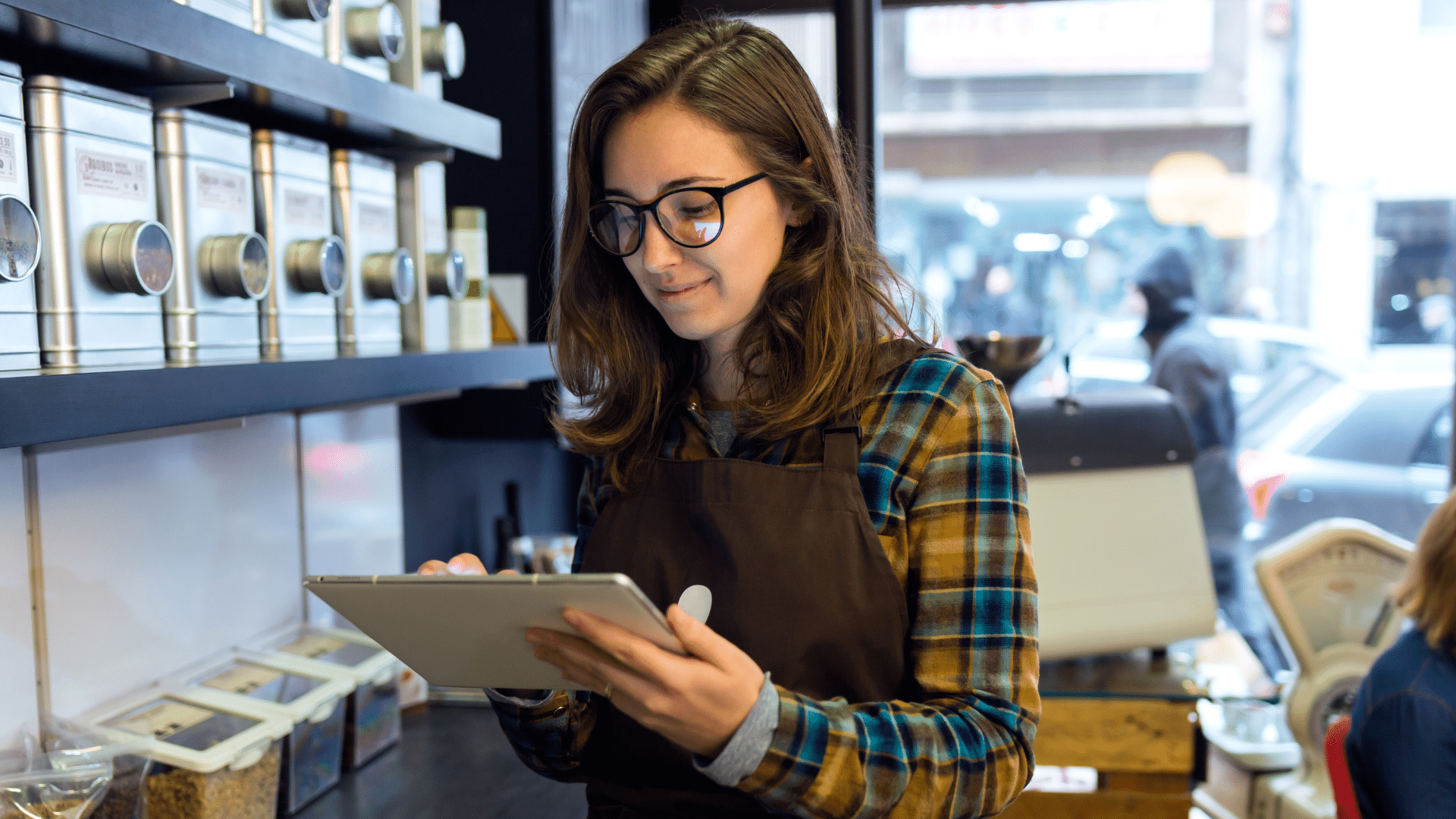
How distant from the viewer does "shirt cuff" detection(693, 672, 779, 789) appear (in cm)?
90

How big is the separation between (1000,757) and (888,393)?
1.19 ft

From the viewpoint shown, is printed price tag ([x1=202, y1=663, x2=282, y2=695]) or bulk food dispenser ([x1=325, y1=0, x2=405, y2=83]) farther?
printed price tag ([x1=202, y1=663, x2=282, y2=695])

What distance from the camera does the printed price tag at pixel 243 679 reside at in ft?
5.07

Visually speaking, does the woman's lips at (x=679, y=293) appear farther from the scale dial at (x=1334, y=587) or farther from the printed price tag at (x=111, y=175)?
the scale dial at (x=1334, y=587)

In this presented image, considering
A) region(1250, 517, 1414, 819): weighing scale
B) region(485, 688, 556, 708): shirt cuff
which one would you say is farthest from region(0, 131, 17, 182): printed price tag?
region(1250, 517, 1414, 819): weighing scale

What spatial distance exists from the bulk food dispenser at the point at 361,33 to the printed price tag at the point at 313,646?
89cm

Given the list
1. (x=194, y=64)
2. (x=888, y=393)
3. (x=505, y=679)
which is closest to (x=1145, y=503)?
(x=888, y=393)

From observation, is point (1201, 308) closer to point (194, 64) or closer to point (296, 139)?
point (296, 139)

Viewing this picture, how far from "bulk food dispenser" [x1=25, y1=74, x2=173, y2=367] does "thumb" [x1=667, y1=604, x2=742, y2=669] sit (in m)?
0.64

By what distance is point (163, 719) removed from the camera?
1.40 m

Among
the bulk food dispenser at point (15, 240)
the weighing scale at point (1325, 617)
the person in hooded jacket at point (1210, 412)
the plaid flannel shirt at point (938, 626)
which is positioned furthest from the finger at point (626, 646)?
the person in hooded jacket at point (1210, 412)

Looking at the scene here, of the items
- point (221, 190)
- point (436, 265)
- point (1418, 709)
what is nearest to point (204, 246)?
point (221, 190)

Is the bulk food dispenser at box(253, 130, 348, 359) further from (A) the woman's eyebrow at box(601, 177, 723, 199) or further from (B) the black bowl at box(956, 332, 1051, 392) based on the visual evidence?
(B) the black bowl at box(956, 332, 1051, 392)

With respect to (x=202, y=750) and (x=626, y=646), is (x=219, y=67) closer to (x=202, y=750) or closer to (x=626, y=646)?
(x=626, y=646)
